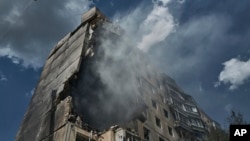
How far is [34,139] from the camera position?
2500 centimetres

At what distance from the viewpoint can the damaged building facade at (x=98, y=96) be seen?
2295 centimetres

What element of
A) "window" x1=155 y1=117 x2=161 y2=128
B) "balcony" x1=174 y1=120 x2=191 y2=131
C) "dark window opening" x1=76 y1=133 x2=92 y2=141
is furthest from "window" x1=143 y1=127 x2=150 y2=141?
"dark window opening" x1=76 y1=133 x2=92 y2=141

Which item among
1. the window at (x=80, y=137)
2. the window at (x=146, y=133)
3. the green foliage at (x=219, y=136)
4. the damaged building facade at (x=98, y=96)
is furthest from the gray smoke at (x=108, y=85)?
the green foliage at (x=219, y=136)

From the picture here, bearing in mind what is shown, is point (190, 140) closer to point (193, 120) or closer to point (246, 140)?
point (193, 120)

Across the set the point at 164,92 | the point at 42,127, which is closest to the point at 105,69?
the point at 42,127

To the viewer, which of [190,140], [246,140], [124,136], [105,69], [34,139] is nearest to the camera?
[246,140]

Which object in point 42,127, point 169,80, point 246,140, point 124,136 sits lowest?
point 246,140

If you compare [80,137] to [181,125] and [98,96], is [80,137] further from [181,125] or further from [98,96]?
[181,125]

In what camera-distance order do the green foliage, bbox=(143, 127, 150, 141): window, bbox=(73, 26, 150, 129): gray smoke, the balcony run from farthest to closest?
1. the balcony
2. bbox=(143, 127, 150, 141): window
3. the green foliage
4. bbox=(73, 26, 150, 129): gray smoke

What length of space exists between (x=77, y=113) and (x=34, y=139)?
5.19 meters

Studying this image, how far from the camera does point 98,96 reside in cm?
2658

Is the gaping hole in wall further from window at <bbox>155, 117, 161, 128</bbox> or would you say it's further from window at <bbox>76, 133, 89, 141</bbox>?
window at <bbox>155, 117, 161, 128</bbox>

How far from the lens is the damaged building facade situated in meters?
23.0

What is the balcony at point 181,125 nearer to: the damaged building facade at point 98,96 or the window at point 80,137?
the damaged building facade at point 98,96
